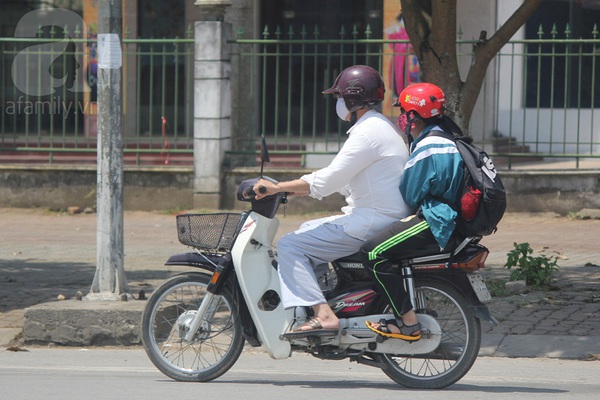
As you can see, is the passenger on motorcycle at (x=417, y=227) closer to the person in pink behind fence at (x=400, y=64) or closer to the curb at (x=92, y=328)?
the curb at (x=92, y=328)

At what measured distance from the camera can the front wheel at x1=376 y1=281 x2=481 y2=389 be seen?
6309 mm

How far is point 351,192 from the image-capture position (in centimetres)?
637

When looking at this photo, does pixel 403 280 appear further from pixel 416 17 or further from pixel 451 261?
pixel 416 17

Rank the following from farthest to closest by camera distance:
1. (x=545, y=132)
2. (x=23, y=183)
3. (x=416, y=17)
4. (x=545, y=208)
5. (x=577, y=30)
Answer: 1. (x=577, y=30)
2. (x=545, y=132)
3. (x=23, y=183)
4. (x=545, y=208)
5. (x=416, y=17)

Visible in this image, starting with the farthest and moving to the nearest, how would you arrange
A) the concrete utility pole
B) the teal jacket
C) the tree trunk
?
the tree trunk → the concrete utility pole → the teal jacket

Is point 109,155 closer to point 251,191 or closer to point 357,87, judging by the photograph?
point 251,191

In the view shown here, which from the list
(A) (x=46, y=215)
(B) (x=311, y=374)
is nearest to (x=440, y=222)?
(B) (x=311, y=374)

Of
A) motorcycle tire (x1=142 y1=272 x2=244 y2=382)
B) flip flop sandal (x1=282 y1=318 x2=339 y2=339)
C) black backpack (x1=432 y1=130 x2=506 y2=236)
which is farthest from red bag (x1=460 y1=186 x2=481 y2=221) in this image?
motorcycle tire (x1=142 y1=272 x2=244 y2=382)

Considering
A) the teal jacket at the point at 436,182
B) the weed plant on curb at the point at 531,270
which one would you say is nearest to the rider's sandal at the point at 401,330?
the teal jacket at the point at 436,182

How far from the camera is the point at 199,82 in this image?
48.1ft

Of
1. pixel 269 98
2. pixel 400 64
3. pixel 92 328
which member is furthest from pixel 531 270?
pixel 269 98

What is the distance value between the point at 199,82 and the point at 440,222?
8.96 m

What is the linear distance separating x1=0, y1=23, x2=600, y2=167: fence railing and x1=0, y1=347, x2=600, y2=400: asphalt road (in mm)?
7150

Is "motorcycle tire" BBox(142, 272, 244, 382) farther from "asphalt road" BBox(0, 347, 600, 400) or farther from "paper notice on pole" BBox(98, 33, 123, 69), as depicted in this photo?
"paper notice on pole" BBox(98, 33, 123, 69)
